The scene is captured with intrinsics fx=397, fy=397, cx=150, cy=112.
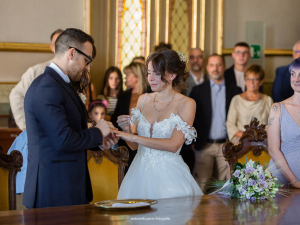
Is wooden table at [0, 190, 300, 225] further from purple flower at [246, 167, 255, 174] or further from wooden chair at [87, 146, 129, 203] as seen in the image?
wooden chair at [87, 146, 129, 203]

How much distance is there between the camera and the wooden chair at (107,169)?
3.01m

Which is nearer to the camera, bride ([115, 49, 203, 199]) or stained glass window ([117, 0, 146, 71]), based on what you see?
bride ([115, 49, 203, 199])

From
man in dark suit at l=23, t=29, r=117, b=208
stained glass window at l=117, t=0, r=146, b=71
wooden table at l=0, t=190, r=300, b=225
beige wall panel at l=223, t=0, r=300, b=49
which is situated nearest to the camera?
wooden table at l=0, t=190, r=300, b=225

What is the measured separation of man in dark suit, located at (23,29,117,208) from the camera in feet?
7.19

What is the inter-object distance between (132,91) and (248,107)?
150 cm

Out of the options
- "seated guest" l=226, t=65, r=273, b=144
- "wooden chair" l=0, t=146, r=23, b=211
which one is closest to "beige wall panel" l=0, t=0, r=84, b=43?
"seated guest" l=226, t=65, r=273, b=144

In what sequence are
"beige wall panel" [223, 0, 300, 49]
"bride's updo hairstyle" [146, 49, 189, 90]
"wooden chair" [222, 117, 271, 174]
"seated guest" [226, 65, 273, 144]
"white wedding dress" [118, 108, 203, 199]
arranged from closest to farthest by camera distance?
"white wedding dress" [118, 108, 203, 199] < "bride's updo hairstyle" [146, 49, 189, 90] < "wooden chair" [222, 117, 271, 174] < "seated guest" [226, 65, 273, 144] < "beige wall panel" [223, 0, 300, 49]

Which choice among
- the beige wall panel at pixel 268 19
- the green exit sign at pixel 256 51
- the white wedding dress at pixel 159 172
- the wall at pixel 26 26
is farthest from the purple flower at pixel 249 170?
the beige wall panel at pixel 268 19

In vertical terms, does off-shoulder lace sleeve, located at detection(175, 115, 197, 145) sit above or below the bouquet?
Answer: above

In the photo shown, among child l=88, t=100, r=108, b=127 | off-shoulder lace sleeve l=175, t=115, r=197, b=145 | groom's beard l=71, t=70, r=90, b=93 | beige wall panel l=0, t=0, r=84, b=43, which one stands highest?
beige wall panel l=0, t=0, r=84, b=43

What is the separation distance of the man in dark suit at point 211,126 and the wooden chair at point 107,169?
7.18 ft

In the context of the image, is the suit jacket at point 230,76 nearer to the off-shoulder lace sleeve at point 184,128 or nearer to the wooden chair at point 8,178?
the off-shoulder lace sleeve at point 184,128

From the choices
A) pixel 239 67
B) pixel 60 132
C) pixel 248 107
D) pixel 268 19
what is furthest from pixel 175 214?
pixel 268 19

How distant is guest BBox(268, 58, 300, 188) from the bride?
64 cm
